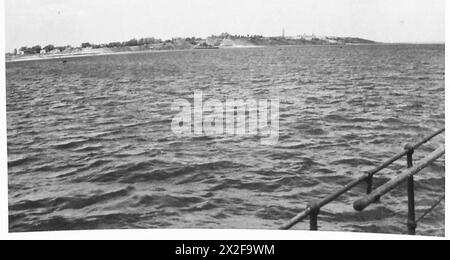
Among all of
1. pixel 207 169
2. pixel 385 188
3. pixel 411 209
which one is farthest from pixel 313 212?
pixel 207 169

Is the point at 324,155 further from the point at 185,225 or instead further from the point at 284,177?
the point at 185,225

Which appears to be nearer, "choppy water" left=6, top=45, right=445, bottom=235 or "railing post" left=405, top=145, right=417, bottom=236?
"railing post" left=405, top=145, right=417, bottom=236

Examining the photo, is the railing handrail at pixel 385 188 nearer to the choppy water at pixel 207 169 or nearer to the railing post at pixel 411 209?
the railing post at pixel 411 209

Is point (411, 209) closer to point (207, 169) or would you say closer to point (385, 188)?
point (385, 188)

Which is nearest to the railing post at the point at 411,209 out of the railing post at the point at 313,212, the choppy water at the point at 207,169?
the railing post at the point at 313,212

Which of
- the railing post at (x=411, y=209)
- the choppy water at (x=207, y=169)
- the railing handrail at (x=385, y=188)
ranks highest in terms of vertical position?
the railing handrail at (x=385, y=188)

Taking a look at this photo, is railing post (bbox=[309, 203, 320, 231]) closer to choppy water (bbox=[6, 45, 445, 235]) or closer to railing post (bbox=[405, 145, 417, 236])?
railing post (bbox=[405, 145, 417, 236])

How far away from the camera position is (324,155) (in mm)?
14750

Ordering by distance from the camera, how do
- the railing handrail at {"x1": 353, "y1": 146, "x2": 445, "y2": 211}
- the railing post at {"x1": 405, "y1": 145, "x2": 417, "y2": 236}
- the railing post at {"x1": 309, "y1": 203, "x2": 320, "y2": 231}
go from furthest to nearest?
the railing post at {"x1": 405, "y1": 145, "x2": 417, "y2": 236}
the railing post at {"x1": 309, "y1": 203, "x2": 320, "y2": 231}
the railing handrail at {"x1": 353, "y1": 146, "x2": 445, "y2": 211}

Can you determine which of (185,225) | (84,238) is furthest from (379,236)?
(185,225)

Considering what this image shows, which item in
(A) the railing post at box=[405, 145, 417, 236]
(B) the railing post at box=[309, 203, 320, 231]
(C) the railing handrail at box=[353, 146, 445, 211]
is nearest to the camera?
(C) the railing handrail at box=[353, 146, 445, 211]

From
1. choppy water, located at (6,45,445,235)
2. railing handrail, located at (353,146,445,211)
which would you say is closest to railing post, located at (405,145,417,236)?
railing handrail, located at (353,146,445,211)

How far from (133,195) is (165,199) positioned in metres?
0.97

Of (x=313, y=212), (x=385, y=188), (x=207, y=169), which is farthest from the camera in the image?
(x=207, y=169)
